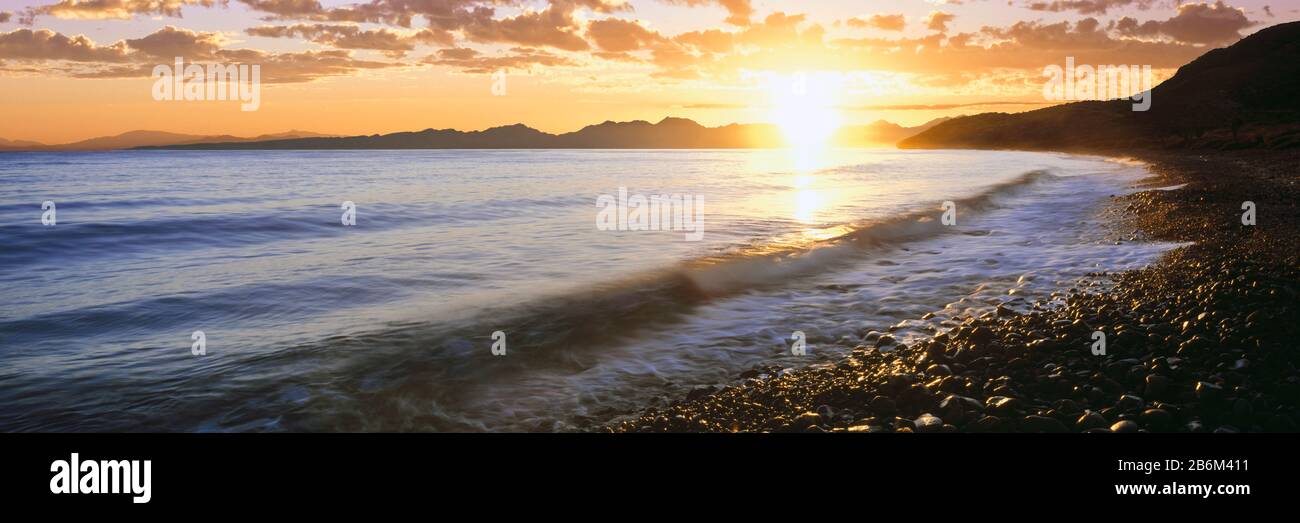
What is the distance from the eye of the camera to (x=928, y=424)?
634cm

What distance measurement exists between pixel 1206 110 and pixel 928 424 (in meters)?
178

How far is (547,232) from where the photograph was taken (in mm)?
25453

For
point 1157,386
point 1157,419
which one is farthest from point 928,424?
point 1157,386

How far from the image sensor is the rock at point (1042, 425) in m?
6.09

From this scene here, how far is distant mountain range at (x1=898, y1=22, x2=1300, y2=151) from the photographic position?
115062mm

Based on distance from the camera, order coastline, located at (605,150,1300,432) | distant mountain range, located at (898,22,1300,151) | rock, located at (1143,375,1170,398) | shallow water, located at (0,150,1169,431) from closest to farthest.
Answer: coastline, located at (605,150,1300,432), rock, located at (1143,375,1170,398), shallow water, located at (0,150,1169,431), distant mountain range, located at (898,22,1300,151)

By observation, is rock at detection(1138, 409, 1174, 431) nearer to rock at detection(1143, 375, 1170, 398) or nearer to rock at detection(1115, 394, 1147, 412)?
rock at detection(1115, 394, 1147, 412)

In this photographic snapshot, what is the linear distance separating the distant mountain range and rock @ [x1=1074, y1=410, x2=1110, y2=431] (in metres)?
107

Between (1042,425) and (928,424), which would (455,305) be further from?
(1042,425)

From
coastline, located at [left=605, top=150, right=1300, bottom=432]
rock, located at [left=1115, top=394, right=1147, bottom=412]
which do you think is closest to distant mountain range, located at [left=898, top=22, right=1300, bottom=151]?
coastline, located at [left=605, top=150, right=1300, bottom=432]

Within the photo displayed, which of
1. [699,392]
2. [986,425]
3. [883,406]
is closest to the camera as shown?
[986,425]

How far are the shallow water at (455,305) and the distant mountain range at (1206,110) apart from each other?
9616cm
